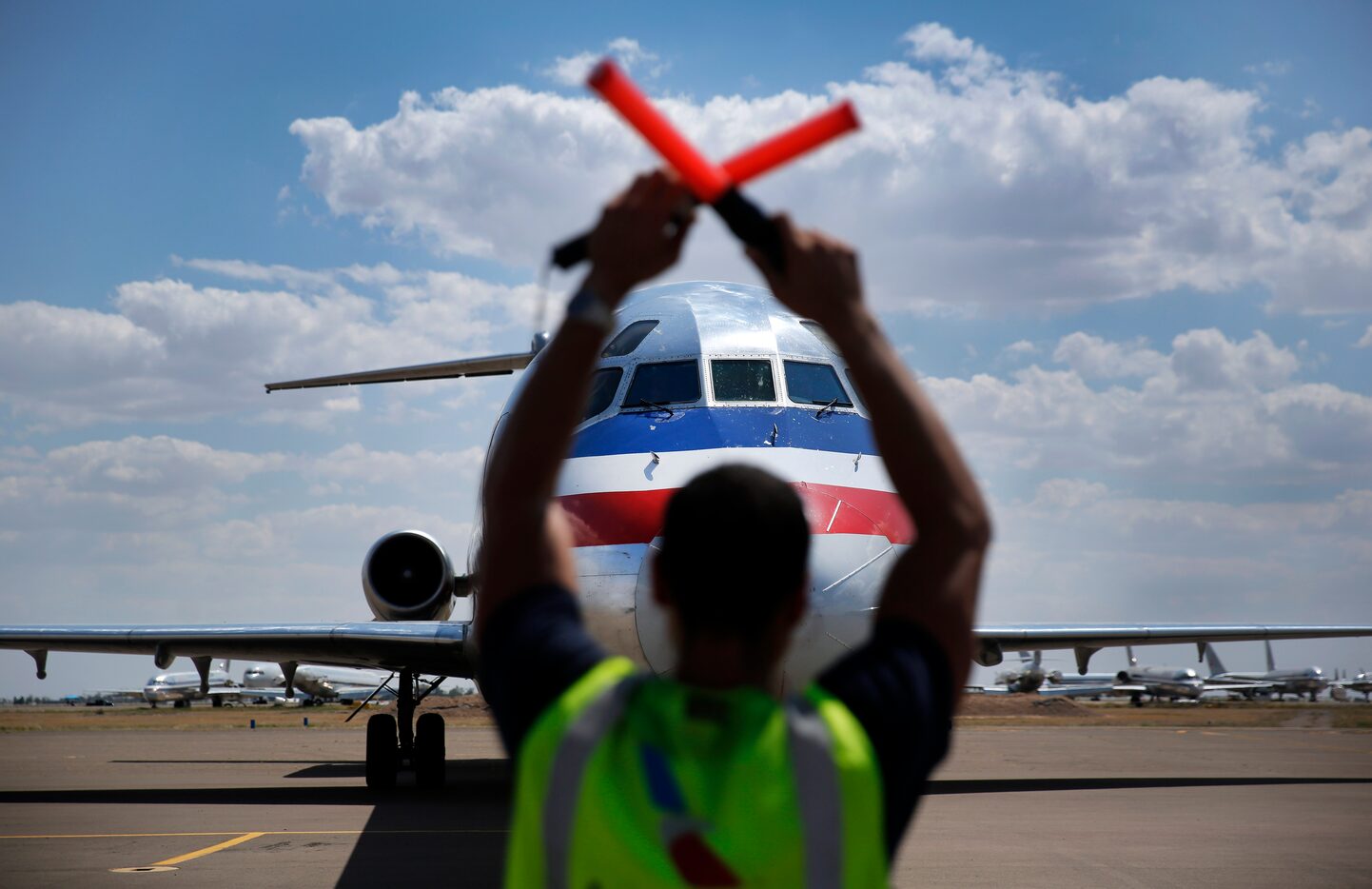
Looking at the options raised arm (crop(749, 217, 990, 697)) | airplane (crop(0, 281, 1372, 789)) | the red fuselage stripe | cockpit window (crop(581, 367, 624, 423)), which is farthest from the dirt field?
raised arm (crop(749, 217, 990, 697))

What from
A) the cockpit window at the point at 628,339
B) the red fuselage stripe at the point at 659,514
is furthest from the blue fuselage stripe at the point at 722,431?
the cockpit window at the point at 628,339

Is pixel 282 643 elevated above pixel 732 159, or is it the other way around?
pixel 732 159

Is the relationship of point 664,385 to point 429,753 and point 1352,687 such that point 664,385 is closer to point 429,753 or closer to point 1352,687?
point 429,753

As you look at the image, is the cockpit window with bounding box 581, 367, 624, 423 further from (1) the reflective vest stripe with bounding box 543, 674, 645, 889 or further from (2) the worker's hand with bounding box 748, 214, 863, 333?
(1) the reflective vest stripe with bounding box 543, 674, 645, 889

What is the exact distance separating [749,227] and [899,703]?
64cm

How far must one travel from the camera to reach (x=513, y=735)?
167 cm

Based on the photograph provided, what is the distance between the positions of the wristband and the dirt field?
2839cm

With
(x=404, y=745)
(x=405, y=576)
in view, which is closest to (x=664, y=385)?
(x=405, y=576)

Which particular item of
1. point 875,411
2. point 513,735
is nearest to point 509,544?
point 513,735

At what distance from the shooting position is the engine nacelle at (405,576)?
13.2 metres

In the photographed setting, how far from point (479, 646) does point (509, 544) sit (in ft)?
0.47

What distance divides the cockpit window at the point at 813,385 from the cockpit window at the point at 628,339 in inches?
41.9

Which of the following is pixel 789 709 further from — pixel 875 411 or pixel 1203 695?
pixel 1203 695

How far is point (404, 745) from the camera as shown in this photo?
15.4 meters
